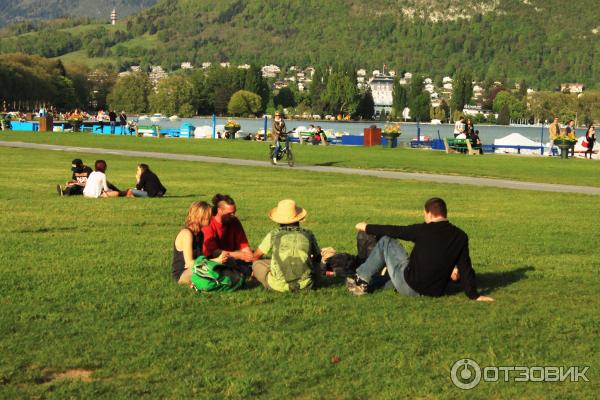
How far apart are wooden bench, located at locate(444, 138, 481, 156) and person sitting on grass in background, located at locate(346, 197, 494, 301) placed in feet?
137

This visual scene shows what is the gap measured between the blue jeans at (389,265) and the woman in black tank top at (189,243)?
6.47ft

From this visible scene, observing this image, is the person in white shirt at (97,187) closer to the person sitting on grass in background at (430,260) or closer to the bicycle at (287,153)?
the person sitting on grass in background at (430,260)

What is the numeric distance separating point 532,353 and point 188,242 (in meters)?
4.66

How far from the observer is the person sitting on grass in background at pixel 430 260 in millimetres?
10625

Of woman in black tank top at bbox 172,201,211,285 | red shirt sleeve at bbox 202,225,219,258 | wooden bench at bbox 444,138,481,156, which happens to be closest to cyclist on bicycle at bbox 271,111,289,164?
wooden bench at bbox 444,138,481,156

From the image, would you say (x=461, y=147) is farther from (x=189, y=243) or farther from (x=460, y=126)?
(x=189, y=243)

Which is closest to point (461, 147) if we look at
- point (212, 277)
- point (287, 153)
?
point (287, 153)

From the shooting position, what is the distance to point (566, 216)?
2069cm

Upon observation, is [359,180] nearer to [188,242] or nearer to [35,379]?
[188,242]

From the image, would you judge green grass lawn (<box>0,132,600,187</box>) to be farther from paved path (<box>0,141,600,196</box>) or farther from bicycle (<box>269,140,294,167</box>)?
bicycle (<box>269,140,294,167</box>)

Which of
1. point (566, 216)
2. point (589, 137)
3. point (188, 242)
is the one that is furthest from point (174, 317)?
point (589, 137)

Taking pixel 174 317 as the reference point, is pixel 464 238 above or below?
above

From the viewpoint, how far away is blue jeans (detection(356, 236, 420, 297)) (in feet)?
35.8

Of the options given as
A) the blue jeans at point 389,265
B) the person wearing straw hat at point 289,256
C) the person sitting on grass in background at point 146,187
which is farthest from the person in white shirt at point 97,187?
the blue jeans at point 389,265
